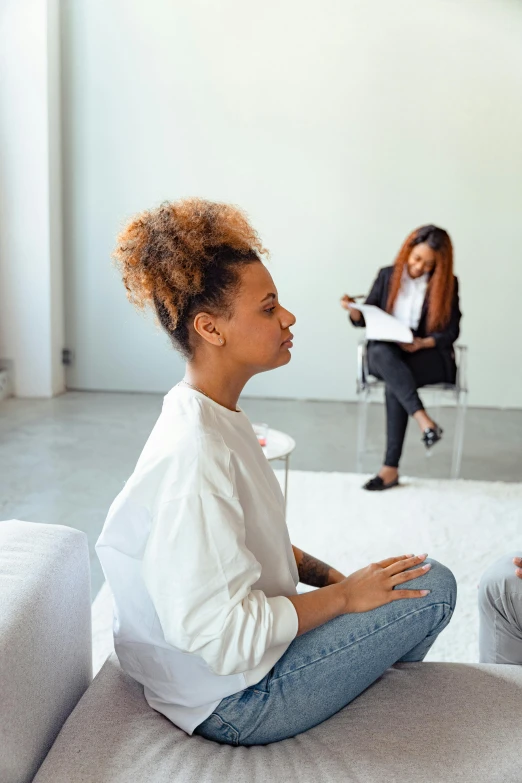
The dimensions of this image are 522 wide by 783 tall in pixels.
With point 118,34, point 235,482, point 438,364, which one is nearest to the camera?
point 235,482

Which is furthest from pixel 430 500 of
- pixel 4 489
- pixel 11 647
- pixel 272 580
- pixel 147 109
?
pixel 147 109

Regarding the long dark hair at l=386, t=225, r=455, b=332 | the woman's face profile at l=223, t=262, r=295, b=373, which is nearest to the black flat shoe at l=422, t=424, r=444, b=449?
the long dark hair at l=386, t=225, r=455, b=332

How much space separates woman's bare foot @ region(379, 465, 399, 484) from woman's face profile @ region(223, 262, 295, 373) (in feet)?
7.17

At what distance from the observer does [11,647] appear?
3.51 ft

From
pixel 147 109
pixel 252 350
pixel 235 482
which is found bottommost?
pixel 235 482

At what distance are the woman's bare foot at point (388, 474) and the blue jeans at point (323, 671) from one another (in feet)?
7.05

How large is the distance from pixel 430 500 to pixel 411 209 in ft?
6.99

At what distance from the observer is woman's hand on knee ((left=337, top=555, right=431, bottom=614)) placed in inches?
48.1

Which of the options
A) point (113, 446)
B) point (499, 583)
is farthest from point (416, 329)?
point (499, 583)

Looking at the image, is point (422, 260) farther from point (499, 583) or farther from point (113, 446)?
point (499, 583)

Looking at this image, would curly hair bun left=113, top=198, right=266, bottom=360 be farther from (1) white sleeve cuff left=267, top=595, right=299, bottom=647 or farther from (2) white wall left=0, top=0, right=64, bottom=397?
(2) white wall left=0, top=0, right=64, bottom=397

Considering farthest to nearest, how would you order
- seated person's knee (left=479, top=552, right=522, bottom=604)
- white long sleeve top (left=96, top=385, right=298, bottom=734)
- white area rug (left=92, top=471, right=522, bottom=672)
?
1. white area rug (left=92, top=471, right=522, bottom=672)
2. seated person's knee (left=479, top=552, right=522, bottom=604)
3. white long sleeve top (left=96, top=385, right=298, bottom=734)

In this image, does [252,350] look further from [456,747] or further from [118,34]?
[118,34]

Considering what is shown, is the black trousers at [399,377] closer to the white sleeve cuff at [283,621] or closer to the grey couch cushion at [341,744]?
the grey couch cushion at [341,744]
